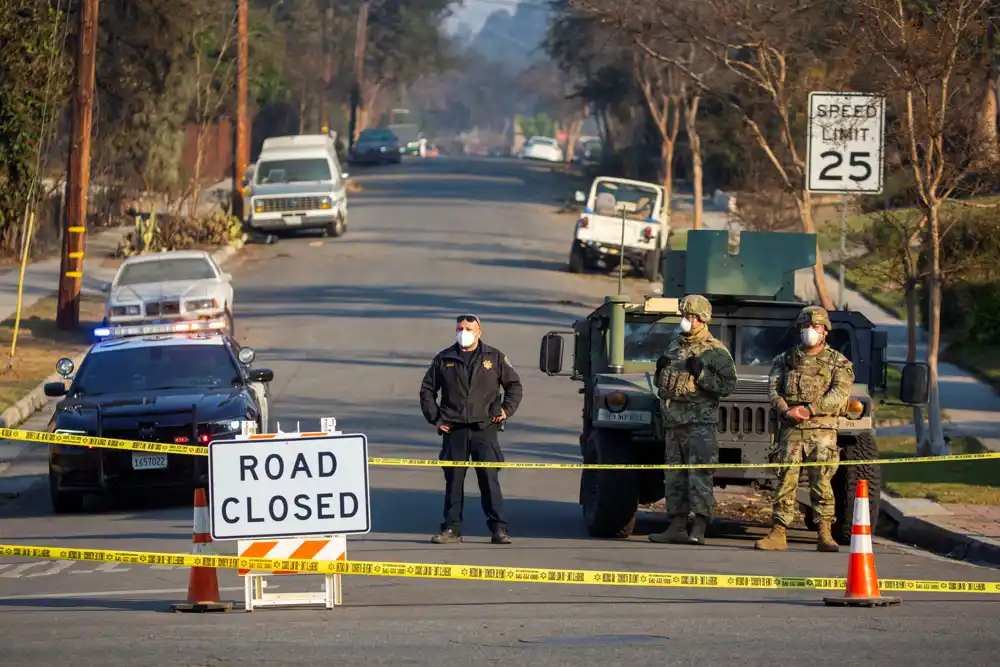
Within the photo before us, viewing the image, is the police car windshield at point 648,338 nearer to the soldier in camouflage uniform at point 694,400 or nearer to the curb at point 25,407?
the soldier in camouflage uniform at point 694,400

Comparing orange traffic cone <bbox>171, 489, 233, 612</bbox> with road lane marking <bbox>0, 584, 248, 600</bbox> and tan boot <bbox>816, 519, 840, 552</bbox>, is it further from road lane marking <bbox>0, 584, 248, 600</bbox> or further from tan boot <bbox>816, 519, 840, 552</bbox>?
tan boot <bbox>816, 519, 840, 552</bbox>

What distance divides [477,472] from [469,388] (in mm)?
628

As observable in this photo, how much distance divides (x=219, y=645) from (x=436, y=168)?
6842 centimetres

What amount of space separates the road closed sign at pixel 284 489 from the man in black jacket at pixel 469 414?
2801 mm

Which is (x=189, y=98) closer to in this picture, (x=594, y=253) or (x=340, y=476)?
(x=594, y=253)

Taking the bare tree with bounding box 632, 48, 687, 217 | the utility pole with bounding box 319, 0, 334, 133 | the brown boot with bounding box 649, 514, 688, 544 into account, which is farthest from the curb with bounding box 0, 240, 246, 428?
the utility pole with bounding box 319, 0, 334, 133

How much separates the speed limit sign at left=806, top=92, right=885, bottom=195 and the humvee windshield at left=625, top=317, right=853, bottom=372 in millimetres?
4578

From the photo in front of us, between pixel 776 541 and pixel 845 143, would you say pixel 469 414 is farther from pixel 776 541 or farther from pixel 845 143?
pixel 845 143

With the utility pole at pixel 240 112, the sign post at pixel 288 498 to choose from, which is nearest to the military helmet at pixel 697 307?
the sign post at pixel 288 498

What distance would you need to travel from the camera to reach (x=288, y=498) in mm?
9430

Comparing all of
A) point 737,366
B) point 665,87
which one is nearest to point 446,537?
point 737,366

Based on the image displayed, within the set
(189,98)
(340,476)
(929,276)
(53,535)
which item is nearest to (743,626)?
(340,476)

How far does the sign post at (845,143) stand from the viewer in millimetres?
17625

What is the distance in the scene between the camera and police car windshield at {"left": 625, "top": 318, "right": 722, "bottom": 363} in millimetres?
13477
